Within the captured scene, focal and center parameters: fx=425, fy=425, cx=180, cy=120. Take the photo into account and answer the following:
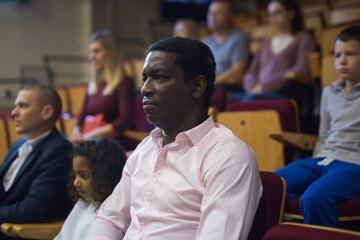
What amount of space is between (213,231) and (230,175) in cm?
8

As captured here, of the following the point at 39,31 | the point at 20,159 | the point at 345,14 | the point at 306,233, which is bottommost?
the point at 20,159

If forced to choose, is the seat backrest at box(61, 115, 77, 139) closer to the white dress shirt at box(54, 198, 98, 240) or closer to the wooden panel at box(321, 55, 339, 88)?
the white dress shirt at box(54, 198, 98, 240)

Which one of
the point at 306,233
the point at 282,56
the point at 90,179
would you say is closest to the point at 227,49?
the point at 282,56

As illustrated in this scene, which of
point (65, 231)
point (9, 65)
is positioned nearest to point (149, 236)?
point (65, 231)

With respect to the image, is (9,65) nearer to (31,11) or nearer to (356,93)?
(31,11)

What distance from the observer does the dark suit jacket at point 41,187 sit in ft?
3.25

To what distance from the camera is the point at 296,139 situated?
3.65ft

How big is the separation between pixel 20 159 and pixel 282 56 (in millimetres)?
1052

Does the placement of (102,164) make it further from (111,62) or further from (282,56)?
(282,56)

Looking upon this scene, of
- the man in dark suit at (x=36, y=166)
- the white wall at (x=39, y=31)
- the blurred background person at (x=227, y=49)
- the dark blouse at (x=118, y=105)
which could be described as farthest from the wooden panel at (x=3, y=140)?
the white wall at (x=39, y=31)

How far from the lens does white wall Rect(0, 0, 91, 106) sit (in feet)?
12.3

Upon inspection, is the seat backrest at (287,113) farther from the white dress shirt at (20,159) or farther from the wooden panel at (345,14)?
the wooden panel at (345,14)

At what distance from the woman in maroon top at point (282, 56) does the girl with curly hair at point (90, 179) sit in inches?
29.6

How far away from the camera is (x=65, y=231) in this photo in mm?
954
